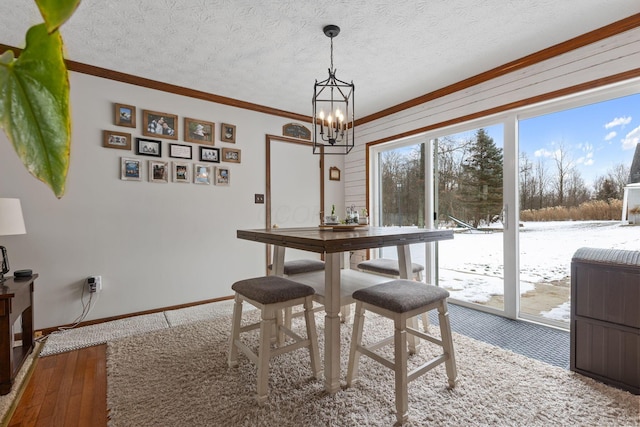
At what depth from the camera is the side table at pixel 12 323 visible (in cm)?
183

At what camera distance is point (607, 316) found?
1841mm

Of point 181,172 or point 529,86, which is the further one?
point 181,172

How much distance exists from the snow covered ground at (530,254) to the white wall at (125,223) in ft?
7.83

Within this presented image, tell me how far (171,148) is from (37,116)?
336cm

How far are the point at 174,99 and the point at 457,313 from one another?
375cm

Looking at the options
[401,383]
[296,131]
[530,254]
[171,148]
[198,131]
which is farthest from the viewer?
[296,131]

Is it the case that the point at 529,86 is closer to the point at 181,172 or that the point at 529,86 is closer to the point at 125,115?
the point at 181,172

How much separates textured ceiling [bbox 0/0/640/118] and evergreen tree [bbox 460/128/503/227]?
786mm

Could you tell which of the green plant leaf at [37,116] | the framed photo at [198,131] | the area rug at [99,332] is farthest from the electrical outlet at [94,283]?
the green plant leaf at [37,116]

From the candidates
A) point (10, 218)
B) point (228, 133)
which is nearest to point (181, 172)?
point (228, 133)

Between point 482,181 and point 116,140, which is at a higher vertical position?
point 116,140

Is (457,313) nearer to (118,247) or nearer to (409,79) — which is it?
(409,79)

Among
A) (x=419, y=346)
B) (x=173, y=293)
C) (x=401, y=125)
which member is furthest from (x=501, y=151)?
(x=173, y=293)

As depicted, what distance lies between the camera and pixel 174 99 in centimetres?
334
